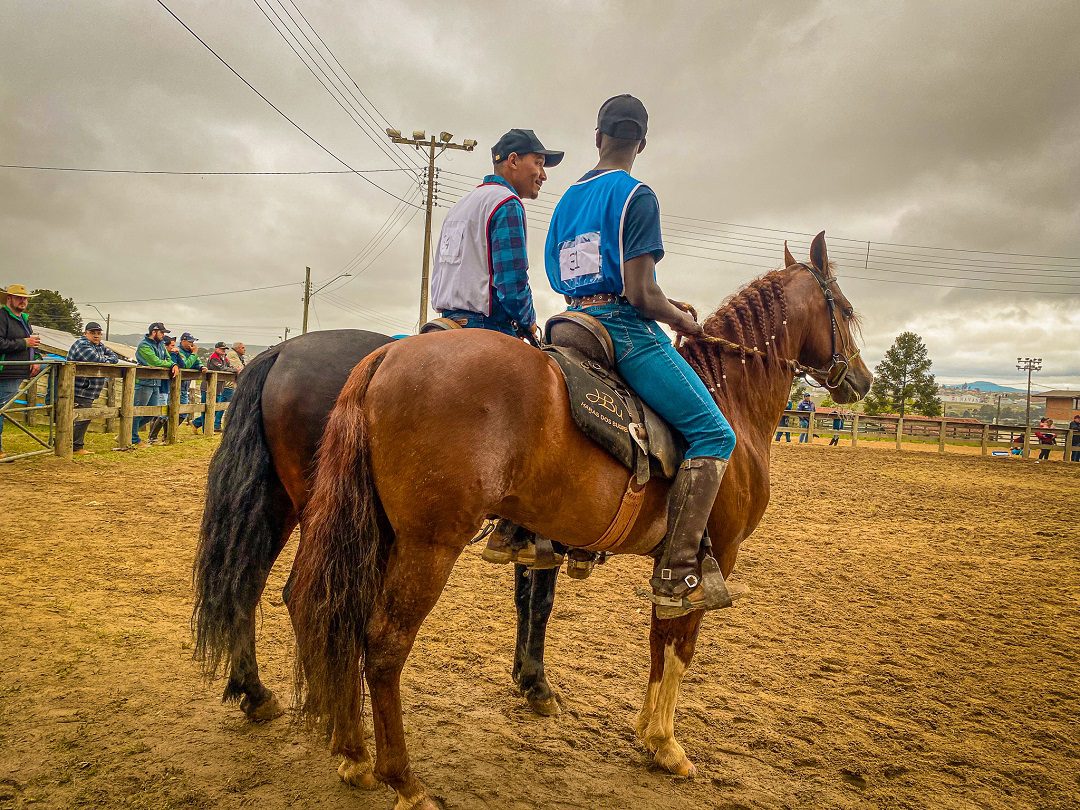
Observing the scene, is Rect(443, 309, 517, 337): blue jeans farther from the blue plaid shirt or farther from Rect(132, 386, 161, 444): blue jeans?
Rect(132, 386, 161, 444): blue jeans

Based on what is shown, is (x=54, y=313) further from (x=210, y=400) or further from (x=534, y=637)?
(x=534, y=637)

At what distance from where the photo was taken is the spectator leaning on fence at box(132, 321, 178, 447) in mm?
12078

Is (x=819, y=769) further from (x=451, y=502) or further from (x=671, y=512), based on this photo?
(x=451, y=502)

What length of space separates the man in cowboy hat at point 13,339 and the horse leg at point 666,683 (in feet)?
34.1

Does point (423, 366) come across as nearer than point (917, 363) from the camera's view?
Yes

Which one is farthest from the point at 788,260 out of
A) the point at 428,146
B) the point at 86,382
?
the point at 428,146

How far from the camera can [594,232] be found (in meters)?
2.85

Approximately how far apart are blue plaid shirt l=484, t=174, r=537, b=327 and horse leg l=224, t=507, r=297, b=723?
5.40ft

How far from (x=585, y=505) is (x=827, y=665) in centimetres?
280

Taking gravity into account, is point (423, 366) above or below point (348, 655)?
above

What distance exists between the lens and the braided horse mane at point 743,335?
11.5 ft

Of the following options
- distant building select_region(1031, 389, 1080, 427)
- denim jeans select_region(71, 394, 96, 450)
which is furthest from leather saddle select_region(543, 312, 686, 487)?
distant building select_region(1031, 389, 1080, 427)

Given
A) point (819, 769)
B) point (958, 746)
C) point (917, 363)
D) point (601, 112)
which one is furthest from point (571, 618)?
point (917, 363)

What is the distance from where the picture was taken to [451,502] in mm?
2246
